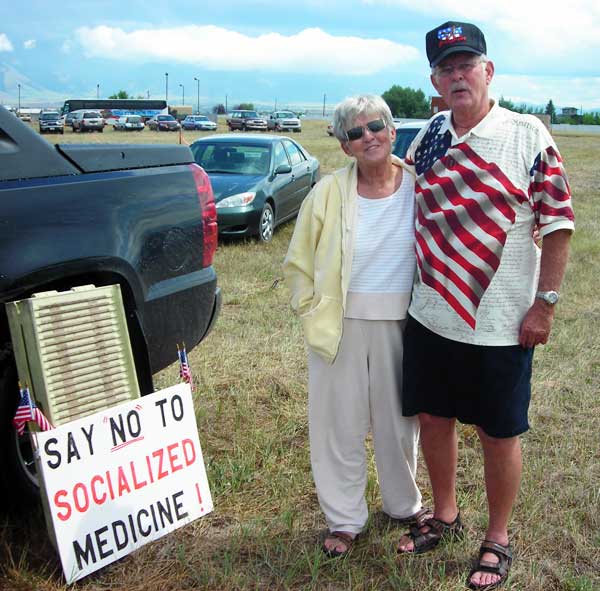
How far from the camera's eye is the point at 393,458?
110 inches

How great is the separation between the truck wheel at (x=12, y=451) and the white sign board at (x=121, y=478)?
30 centimetres

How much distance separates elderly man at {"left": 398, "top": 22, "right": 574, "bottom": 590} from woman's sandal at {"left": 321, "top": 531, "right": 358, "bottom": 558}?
476 mm

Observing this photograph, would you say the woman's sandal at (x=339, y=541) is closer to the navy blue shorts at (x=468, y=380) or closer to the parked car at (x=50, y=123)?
the navy blue shorts at (x=468, y=380)

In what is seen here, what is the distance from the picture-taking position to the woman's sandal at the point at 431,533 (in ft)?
9.01

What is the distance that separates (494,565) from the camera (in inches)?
102

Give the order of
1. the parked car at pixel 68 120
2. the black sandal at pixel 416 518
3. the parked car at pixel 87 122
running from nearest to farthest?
the black sandal at pixel 416 518 → the parked car at pixel 87 122 → the parked car at pixel 68 120

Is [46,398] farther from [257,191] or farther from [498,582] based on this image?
[257,191]

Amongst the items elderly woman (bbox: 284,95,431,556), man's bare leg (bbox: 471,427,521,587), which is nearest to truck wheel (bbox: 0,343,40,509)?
elderly woman (bbox: 284,95,431,556)

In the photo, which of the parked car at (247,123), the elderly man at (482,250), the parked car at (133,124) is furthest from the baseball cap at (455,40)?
the parked car at (133,124)

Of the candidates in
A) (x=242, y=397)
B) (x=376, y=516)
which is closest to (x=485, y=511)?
(x=376, y=516)

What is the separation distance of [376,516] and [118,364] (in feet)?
4.17

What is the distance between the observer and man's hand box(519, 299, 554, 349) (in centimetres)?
230

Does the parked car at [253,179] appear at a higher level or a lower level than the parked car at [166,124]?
higher

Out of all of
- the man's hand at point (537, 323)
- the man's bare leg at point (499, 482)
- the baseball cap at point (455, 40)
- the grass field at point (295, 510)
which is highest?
the baseball cap at point (455, 40)
